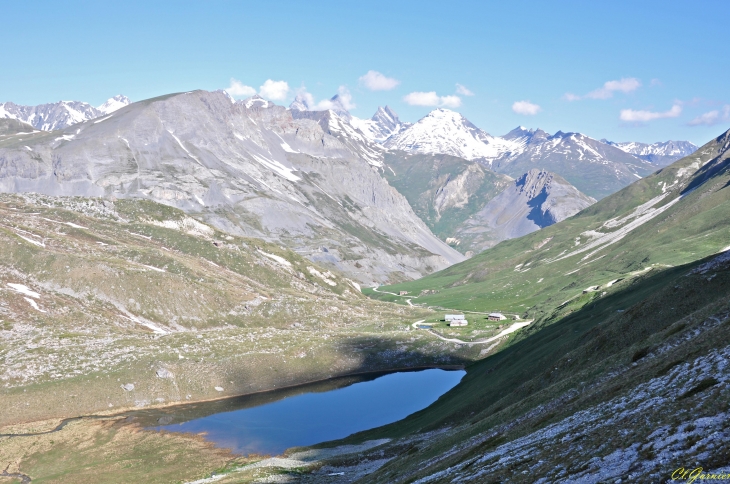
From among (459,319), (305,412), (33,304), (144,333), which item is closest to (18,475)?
(305,412)

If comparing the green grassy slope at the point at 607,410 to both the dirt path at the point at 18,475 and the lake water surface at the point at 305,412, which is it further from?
the dirt path at the point at 18,475

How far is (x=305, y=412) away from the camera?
10556 centimetres

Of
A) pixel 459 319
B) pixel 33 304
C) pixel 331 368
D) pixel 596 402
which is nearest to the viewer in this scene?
pixel 596 402

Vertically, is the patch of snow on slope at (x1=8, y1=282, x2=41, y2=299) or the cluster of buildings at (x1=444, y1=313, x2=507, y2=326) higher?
the patch of snow on slope at (x1=8, y1=282, x2=41, y2=299)

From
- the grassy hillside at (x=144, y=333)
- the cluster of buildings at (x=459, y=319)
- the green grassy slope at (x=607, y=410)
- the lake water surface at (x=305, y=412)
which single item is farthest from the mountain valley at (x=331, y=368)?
the lake water surface at (x=305, y=412)


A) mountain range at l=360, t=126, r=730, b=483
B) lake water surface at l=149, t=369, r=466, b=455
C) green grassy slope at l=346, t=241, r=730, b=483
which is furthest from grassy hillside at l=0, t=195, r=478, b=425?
mountain range at l=360, t=126, r=730, b=483

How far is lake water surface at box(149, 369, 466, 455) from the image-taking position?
90.5 meters

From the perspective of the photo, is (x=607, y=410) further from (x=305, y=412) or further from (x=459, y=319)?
(x=459, y=319)

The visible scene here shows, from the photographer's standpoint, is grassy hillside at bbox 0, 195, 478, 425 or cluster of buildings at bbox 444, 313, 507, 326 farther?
cluster of buildings at bbox 444, 313, 507, 326

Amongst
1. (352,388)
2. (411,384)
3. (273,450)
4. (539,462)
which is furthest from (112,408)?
(539,462)

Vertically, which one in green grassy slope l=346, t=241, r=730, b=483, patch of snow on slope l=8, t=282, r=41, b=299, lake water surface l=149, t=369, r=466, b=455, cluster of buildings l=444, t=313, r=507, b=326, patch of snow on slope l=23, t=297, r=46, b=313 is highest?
patch of snow on slope l=8, t=282, r=41, b=299

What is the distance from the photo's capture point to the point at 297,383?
125000 mm

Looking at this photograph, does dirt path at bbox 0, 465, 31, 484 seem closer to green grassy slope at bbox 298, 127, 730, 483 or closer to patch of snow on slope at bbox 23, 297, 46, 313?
green grassy slope at bbox 298, 127, 730, 483

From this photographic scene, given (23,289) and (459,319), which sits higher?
(23,289)
